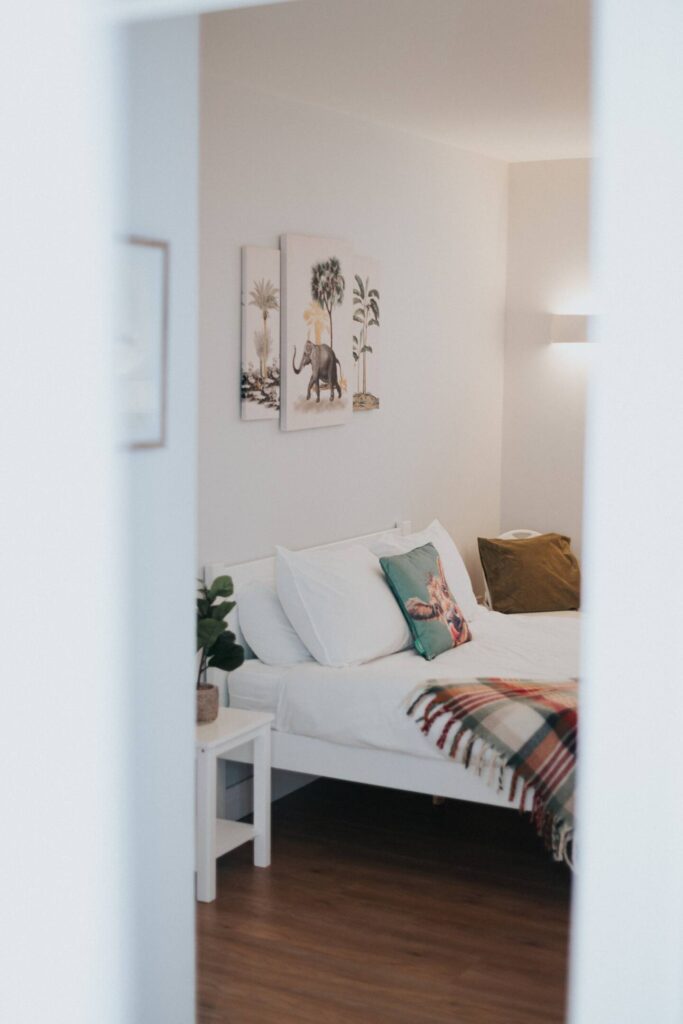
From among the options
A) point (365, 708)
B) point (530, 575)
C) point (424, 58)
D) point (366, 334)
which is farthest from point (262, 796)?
point (424, 58)

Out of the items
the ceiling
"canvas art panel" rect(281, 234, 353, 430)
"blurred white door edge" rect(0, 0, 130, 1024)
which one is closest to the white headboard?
"canvas art panel" rect(281, 234, 353, 430)

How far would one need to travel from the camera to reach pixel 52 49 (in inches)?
68.9

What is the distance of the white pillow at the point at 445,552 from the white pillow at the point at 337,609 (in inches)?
18.5

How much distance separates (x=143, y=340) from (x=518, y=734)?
197 cm

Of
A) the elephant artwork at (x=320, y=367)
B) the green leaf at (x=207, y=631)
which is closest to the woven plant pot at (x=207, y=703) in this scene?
the green leaf at (x=207, y=631)

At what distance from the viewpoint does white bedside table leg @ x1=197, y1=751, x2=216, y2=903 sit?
354cm

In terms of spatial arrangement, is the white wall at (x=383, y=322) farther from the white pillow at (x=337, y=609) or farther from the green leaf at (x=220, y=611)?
the green leaf at (x=220, y=611)

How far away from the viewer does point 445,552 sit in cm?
502

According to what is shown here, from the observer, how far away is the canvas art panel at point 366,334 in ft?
16.0

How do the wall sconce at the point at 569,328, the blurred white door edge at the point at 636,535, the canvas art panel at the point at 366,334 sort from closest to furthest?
the blurred white door edge at the point at 636,535 → the canvas art panel at the point at 366,334 → the wall sconce at the point at 569,328

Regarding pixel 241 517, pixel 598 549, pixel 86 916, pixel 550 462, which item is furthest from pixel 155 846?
pixel 550 462

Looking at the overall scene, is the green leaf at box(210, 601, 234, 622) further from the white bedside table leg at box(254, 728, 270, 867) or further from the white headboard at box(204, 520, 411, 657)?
the white bedside table leg at box(254, 728, 270, 867)

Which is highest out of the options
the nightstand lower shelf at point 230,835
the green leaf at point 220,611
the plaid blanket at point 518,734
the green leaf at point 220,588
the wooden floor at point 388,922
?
the green leaf at point 220,588

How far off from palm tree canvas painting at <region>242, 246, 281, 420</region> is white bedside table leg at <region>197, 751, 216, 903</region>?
128cm
